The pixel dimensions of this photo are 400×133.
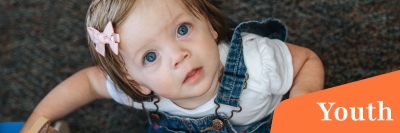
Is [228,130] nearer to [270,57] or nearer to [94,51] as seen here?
[270,57]

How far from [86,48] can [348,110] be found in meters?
0.82

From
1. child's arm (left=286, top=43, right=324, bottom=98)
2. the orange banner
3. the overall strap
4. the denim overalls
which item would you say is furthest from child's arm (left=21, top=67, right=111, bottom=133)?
the orange banner

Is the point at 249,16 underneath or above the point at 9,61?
above

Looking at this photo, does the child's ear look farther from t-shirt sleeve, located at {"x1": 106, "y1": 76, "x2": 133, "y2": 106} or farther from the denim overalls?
t-shirt sleeve, located at {"x1": 106, "y1": 76, "x2": 133, "y2": 106}

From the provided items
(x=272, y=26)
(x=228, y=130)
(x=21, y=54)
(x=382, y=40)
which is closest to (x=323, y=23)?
(x=382, y=40)

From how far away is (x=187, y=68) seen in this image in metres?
0.66

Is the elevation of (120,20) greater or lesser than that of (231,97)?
greater

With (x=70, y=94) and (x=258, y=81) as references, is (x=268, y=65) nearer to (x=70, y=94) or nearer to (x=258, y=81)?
(x=258, y=81)

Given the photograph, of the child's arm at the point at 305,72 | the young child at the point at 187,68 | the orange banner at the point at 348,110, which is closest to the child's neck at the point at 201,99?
the young child at the point at 187,68

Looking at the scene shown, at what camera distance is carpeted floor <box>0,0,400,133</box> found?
1052 millimetres

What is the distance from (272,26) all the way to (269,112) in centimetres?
16

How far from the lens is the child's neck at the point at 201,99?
31.0 inches

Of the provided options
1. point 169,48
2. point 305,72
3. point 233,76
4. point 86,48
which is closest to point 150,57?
point 169,48

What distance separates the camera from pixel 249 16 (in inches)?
45.5
